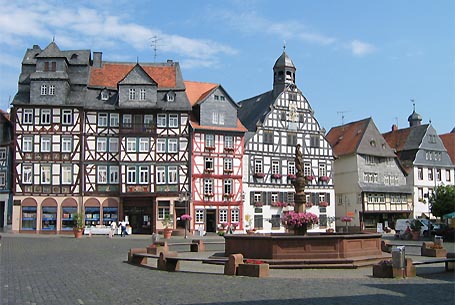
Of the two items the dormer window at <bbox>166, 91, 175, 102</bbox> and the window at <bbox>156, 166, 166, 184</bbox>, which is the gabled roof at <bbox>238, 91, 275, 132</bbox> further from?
the window at <bbox>156, 166, 166, 184</bbox>

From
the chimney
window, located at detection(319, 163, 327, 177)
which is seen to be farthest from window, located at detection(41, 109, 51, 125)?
window, located at detection(319, 163, 327, 177)

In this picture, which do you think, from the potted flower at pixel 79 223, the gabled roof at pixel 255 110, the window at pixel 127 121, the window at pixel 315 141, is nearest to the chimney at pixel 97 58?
the window at pixel 127 121

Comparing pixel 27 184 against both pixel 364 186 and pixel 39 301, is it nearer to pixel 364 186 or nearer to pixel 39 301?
pixel 364 186

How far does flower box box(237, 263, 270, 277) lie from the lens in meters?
16.2

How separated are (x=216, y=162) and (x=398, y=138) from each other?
2635 centimetres

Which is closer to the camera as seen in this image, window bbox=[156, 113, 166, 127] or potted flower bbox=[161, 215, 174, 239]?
potted flower bbox=[161, 215, 174, 239]

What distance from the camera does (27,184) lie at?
164ft

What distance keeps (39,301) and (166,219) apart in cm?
3677

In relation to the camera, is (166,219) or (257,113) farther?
(257,113)

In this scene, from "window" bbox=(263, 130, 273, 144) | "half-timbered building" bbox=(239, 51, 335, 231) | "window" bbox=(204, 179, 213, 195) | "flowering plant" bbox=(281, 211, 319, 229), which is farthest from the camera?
"window" bbox=(263, 130, 273, 144)

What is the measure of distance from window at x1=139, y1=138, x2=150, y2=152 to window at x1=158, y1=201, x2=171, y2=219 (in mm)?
4721

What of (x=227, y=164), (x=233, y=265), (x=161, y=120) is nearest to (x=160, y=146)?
(x=161, y=120)

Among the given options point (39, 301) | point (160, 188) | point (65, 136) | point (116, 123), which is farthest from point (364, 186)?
point (39, 301)

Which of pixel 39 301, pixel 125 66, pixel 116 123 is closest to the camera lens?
pixel 39 301
